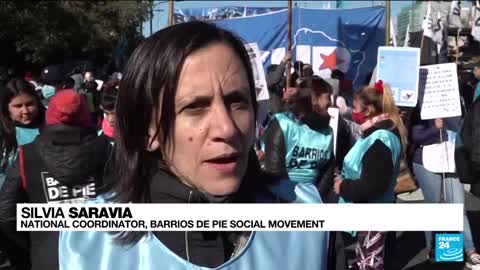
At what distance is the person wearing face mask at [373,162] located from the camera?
452 centimetres

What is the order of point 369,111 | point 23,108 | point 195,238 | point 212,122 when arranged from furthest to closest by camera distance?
point 23,108 < point 369,111 < point 195,238 < point 212,122

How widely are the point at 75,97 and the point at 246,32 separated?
29.2 feet

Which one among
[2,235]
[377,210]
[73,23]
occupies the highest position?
[377,210]

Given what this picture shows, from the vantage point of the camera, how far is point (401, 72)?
6.01 m

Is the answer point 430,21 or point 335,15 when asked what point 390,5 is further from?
point 335,15

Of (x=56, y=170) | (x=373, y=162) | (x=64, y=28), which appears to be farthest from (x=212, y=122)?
(x=64, y=28)

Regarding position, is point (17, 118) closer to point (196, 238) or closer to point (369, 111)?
point (369, 111)

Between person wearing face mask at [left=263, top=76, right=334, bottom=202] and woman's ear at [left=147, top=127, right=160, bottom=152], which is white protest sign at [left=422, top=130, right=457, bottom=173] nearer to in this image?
→ person wearing face mask at [left=263, top=76, right=334, bottom=202]

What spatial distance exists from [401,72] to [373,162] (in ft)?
5.70

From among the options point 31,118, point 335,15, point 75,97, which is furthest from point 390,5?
point 75,97

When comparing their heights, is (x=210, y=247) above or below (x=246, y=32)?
above

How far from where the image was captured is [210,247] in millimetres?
1436

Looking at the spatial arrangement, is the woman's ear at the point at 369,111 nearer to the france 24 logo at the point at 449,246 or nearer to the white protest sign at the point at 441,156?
the white protest sign at the point at 441,156

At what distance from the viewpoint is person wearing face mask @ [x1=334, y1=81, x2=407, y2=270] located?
4.52 metres
